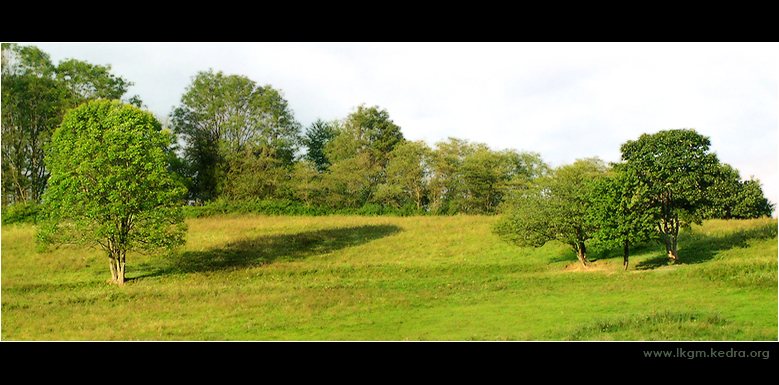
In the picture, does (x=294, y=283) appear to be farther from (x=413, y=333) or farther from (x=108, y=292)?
(x=413, y=333)

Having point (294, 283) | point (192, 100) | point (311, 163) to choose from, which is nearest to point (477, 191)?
point (311, 163)

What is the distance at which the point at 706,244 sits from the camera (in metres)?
38.3

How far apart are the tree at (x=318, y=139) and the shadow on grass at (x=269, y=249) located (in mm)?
28996

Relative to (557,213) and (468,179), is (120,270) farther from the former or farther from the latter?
(468,179)

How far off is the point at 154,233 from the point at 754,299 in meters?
29.4

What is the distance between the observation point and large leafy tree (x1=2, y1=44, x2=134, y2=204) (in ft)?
167

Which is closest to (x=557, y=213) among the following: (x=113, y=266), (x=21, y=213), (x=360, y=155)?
(x=113, y=266)

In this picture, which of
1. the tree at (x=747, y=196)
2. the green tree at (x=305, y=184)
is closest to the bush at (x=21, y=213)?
the green tree at (x=305, y=184)

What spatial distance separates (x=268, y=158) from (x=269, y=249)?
22.7 m

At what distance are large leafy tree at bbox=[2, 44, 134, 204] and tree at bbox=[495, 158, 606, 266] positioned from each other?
130ft

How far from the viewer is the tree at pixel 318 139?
7688cm

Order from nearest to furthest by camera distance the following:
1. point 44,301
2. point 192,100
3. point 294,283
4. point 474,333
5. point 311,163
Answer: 1. point 474,333
2. point 44,301
3. point 294,283
4. point 192,100
5. point 311,163

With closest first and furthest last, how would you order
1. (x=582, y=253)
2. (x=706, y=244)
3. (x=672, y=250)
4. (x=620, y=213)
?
(x=620, y=213), (x=672, y=250), (x=582, y=253), (x=706, y=244)

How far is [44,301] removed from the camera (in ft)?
95.3
